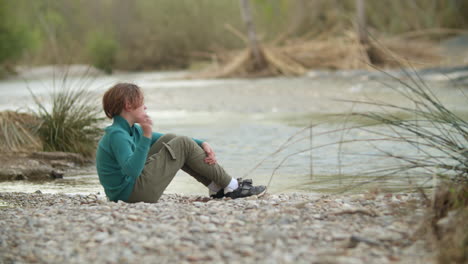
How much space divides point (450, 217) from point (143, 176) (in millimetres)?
1555

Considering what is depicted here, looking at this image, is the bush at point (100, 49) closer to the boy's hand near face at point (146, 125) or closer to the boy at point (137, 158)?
the boy at point (137, 158)

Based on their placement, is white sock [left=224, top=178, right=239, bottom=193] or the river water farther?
the river water

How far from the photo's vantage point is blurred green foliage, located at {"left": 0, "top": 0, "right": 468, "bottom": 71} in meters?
15.9

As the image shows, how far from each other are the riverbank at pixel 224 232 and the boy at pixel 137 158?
197mm

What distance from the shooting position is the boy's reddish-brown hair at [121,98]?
3334 mm

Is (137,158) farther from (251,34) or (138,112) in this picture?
(251,34)

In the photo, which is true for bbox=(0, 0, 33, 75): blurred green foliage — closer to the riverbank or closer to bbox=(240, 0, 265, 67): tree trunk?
bbox=(240, 0, 265, 67): tree trunk

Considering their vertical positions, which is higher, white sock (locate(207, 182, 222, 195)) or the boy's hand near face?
the boy's hand near face

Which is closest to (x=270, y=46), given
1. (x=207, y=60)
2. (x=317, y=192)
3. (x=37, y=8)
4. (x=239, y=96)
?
(x=239, y=96)

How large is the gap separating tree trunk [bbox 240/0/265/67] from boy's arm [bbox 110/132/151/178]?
33.4ft

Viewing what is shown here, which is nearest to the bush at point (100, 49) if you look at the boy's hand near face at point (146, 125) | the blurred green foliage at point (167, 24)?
the blurred green foliage at point (167, 24)

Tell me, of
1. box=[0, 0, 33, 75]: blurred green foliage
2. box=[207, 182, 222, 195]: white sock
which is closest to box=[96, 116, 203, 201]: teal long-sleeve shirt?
box=[207, 182, 222, 195]: white sock

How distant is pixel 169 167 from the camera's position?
3.46 meters

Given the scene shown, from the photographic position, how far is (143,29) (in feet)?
72.6
